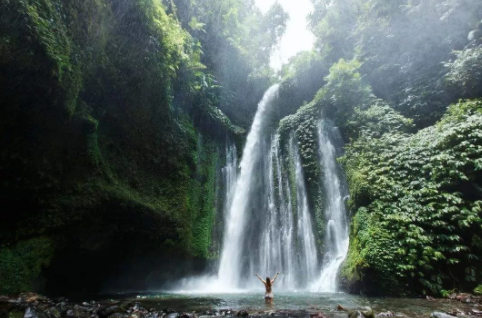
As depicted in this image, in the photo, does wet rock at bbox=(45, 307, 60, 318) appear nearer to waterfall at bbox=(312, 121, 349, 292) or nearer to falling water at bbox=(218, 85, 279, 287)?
waterfall at bbox=(312, 121, 349, 292)

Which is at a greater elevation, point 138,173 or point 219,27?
point 219,27

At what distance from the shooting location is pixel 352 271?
8.52 metres

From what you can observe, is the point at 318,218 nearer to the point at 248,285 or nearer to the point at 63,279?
the point at 248,285

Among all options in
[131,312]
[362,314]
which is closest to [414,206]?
[362,314]

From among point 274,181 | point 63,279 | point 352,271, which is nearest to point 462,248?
point 352,271

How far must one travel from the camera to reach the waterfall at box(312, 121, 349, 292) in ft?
32.9

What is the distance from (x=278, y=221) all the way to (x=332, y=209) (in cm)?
251

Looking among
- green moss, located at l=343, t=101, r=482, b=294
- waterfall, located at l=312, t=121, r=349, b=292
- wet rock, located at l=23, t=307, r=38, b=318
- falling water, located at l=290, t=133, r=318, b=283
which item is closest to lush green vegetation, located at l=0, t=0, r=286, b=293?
wet rock, located at l=23, t=307, r=38, b=318

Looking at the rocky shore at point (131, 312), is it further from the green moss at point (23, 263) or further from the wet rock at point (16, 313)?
the green moss at point (23, 263)

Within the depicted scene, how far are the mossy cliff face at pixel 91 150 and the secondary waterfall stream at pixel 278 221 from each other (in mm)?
1672

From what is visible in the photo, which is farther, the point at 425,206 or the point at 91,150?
the point at 91,150

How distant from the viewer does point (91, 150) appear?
886cm

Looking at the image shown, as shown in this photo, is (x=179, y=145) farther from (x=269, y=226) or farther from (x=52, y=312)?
(x=52, y=312)

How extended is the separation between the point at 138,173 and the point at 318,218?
7.56 metres
